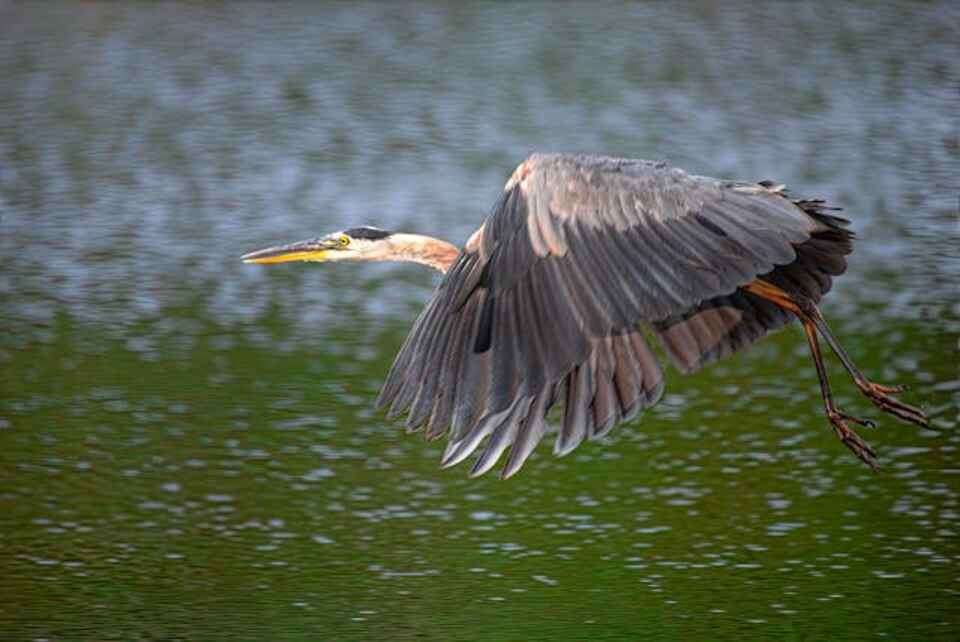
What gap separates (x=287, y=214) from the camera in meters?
11.7

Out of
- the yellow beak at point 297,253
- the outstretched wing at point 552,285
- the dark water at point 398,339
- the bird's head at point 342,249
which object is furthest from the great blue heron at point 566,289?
the yellow beak at point 297,253

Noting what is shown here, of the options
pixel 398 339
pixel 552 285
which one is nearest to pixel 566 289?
pixel 552 285

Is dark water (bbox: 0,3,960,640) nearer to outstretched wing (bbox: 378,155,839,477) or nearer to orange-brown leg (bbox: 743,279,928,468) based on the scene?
orange-brown leg (bbox: 743,279,928,468)

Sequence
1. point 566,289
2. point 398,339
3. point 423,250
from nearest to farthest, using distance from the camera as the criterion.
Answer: point 566,289 → point 423,250 → point 398,339

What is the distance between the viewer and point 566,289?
5453 mm

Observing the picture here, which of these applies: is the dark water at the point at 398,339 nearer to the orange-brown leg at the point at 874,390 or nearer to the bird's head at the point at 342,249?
the orange-brown leg at the point at 874,390

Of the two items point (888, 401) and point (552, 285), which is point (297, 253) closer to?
point (552, 285)

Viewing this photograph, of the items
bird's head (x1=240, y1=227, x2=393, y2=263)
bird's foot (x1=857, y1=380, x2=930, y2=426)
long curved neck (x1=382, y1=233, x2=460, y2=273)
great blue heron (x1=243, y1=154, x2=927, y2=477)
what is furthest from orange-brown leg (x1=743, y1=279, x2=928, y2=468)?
bird's head (x1=240, y1=227, x2=393, y2=263)

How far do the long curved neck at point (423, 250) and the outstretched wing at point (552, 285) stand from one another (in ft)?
3.92

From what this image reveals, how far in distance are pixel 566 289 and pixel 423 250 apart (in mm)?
1495

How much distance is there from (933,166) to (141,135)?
5.80 meters

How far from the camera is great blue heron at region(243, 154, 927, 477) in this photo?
5.39 m

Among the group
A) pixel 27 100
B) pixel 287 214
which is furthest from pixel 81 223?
pixel 27 100

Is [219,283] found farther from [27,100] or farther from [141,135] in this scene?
[27,100]
